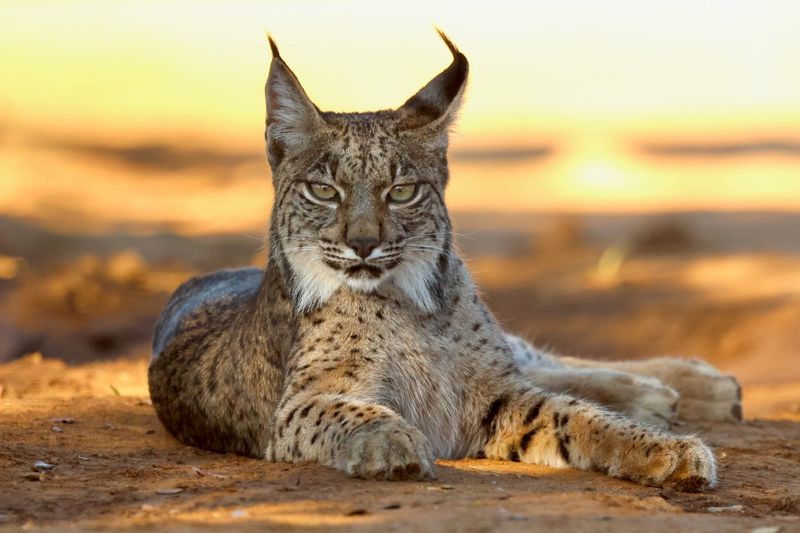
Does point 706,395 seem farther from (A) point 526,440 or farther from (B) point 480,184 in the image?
(B) point 480,184

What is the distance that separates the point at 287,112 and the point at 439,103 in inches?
30.4

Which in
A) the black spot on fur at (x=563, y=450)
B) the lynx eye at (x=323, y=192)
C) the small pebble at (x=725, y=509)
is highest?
the lynx eye at (x=323, y=192)

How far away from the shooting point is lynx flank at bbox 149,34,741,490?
20.2 feet

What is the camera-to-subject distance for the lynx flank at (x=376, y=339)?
616cm

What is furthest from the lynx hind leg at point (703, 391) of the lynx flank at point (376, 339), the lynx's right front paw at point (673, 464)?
the lynx's right front paw at point (673, 464)

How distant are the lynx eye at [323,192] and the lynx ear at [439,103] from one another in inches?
21.2

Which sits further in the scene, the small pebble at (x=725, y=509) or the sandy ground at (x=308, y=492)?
the small pebble at (x=725, y=509)

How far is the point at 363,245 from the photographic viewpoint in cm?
616

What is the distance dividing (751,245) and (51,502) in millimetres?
12958

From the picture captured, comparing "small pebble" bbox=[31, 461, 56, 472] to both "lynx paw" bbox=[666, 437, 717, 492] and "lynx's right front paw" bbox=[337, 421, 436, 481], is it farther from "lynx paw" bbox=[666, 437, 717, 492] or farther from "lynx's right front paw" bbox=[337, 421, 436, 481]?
"lynx paw" bbox=[666, 437, 717, 492]

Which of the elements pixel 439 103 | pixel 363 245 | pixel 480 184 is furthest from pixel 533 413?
pixel 480 184

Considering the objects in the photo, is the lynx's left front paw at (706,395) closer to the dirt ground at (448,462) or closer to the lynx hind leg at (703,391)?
the lynx hind leg at (703,391)

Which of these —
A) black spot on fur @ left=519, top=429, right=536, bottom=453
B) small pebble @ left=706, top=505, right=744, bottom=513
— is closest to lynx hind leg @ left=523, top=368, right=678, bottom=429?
black spot on fur @ left=519, top=429, right=536, bottom=453

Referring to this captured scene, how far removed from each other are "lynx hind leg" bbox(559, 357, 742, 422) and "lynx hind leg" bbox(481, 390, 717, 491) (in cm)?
186
